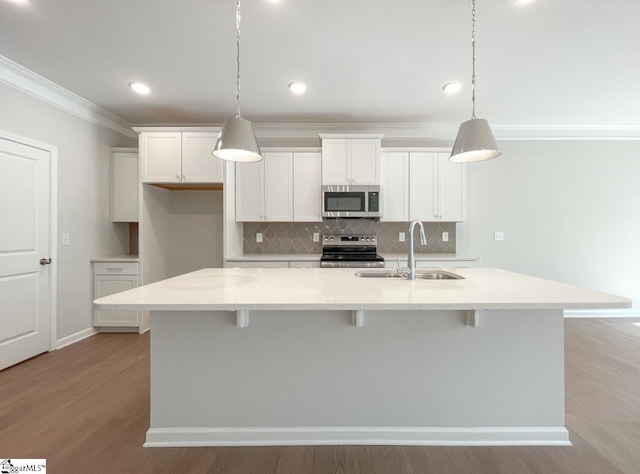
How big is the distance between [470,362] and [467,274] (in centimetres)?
68

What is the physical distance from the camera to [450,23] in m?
2.30

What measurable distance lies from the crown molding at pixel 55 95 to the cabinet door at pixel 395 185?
11.0 ft

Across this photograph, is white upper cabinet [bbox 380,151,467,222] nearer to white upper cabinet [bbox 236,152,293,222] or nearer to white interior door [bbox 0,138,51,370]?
white upper cabinet [bbox 236,152,293,222]

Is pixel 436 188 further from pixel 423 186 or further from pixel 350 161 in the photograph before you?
pixel 350 161

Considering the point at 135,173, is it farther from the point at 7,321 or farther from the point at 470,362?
the point at 470,362

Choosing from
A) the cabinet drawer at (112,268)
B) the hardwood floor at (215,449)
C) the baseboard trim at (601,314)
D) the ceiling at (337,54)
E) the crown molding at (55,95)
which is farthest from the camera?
the baseboard trim at (601,314)

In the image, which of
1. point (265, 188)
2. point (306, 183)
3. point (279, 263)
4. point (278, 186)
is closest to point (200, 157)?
point (265, 188)

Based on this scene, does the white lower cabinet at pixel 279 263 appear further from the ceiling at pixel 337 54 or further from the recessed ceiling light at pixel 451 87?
the recessed ceiling light at pixel 451 87

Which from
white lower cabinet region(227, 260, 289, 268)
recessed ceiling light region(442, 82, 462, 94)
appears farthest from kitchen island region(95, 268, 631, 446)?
recessed ceiling light region(442, 82, 462, 94)

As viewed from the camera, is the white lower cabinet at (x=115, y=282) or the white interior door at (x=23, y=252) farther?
the white lower cabinet at (x=115, y=282)

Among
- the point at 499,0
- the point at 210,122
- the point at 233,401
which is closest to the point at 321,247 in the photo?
the point at 210,122

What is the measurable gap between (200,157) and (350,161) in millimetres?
1744

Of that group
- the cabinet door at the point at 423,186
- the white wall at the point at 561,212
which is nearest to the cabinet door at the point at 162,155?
the cabinet door at the point at 423,186

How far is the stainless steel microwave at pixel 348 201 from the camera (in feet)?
13.3
